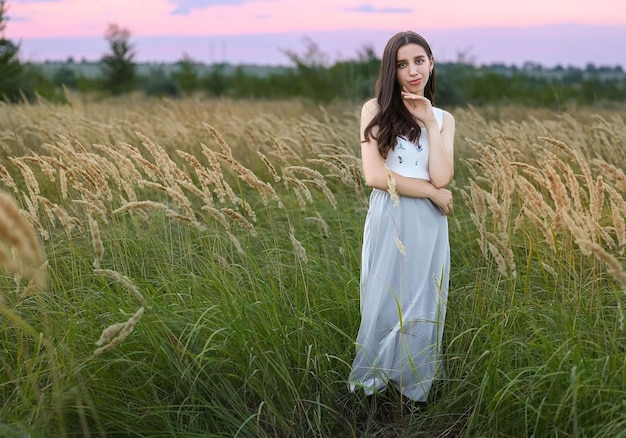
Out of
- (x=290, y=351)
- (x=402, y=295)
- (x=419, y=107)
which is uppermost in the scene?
(x=419, y=107)

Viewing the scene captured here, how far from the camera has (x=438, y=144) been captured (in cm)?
328

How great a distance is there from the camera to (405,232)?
10.8ft

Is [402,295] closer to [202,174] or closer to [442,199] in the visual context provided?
[442,199]

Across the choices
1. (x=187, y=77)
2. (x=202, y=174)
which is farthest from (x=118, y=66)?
(x=202, y=174)

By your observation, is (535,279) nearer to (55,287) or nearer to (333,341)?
(333,341)

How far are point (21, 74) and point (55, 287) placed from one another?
1395 cm

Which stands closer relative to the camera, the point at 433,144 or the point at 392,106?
the point at 433,144

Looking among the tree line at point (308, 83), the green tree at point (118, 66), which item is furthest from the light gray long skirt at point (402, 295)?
the green tree at point (118, 66)

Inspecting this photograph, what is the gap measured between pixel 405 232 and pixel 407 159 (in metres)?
0.33

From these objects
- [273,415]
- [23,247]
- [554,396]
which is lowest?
[273,415]

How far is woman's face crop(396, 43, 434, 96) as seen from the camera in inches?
132

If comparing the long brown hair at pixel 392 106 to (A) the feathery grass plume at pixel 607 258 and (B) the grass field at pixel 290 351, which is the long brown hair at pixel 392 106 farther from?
(A) the feathery grass plume at pixel 607 258

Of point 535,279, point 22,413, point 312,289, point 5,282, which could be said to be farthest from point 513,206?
point 22,413

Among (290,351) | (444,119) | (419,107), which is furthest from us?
(444,119)
